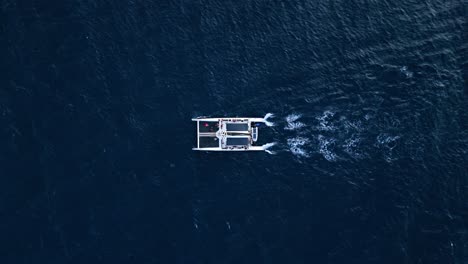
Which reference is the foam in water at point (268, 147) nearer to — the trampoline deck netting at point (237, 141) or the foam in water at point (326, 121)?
the trampoline deck netting at point (237, 141)

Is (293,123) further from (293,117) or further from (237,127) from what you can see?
(237,127)

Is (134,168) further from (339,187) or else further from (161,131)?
(339,187)

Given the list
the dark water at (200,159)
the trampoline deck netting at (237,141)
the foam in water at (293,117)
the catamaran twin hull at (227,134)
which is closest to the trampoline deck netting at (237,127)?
the catamaran twin hull at (227,134)

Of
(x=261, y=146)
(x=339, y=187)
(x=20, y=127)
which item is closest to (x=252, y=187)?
(x=261, y=146)

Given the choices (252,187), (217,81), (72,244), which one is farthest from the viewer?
(217,81)

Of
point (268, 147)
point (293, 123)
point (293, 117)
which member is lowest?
point (268, 147)

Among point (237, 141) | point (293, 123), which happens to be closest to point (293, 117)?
point (293, 123)

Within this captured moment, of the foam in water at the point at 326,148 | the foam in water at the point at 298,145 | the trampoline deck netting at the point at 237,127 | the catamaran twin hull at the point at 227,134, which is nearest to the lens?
the foam in water at the point at 326,148
